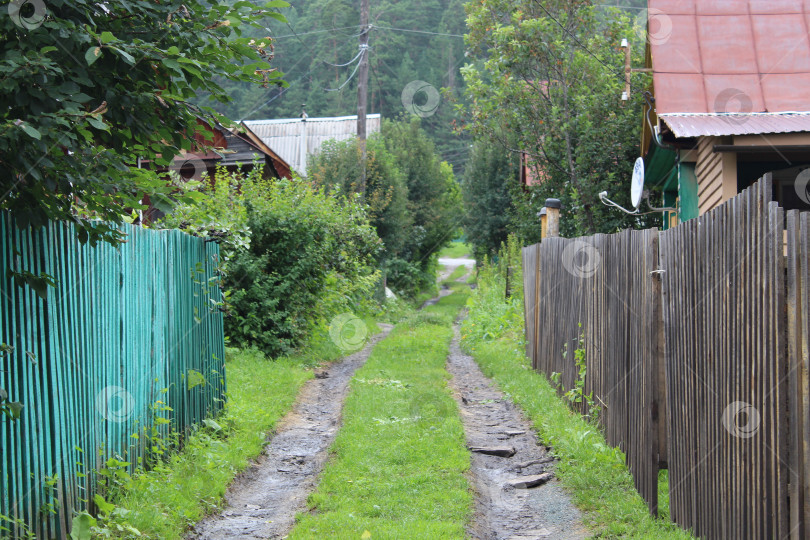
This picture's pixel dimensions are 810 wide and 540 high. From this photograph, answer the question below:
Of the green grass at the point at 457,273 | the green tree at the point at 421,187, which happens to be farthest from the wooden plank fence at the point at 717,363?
the green grass at the point at 457,273

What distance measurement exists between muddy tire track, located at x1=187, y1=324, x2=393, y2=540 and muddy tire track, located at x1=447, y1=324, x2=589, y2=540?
1418 millimetres

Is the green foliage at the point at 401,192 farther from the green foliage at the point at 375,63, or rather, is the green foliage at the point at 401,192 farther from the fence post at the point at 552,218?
the green foliage at the point at 375,63

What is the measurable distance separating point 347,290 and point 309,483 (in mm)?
9104

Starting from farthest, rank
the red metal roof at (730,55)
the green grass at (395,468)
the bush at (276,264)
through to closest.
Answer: the bush at (276,264) → the red metal roof at (730,55) → the green grass at (395,468)

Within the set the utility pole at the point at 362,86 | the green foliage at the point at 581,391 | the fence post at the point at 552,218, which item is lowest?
the green foliage at the point at 581,391

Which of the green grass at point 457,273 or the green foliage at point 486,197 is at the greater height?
the green foliage at point 486,197

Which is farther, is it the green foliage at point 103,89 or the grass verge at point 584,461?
the grass verge at point 584,461

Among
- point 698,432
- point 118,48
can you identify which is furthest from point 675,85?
A: point 118,48

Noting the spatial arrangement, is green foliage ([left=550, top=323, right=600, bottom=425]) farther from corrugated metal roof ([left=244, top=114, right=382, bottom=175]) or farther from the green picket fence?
corrugated metal roof ([left=244, top=114, right=382, bottom=175])

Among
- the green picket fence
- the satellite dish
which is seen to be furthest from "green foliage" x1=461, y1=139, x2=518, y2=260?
the green picket fence

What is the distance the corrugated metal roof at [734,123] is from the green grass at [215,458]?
5505 mm

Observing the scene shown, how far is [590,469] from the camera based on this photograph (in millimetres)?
5844

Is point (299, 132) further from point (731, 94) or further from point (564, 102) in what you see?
point (731, 94)

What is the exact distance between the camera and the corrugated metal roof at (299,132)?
34.8 meters
